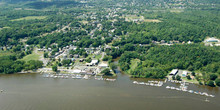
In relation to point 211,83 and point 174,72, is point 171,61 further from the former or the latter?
point 211,83

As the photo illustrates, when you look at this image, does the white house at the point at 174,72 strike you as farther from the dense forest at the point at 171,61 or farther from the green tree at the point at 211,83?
the green tree at the point at 211,83

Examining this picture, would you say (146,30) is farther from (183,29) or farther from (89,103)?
(89,103)

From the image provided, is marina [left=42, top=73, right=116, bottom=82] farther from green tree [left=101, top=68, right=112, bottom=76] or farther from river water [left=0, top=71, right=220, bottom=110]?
green tree [left=101, top=68, right=112, bottom=76]

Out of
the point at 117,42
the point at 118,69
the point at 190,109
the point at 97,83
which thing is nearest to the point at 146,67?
the point at 118,69

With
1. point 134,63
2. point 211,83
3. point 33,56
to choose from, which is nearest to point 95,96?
point 134,63

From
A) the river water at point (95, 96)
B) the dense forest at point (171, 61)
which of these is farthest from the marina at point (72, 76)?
the dense forest at point (171, 61)

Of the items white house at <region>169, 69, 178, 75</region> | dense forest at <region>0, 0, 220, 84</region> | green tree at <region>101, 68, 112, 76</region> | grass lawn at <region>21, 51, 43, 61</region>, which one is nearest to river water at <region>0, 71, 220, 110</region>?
green tree at <region>101, 68, 112, 76</region>

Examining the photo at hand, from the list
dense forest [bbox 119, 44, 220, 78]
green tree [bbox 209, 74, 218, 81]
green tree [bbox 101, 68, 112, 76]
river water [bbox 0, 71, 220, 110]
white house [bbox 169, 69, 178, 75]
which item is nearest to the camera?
river water [bbox 0, 71, 220, 110]

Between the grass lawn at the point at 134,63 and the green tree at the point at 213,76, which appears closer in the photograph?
the green tree at the point at 213,76
